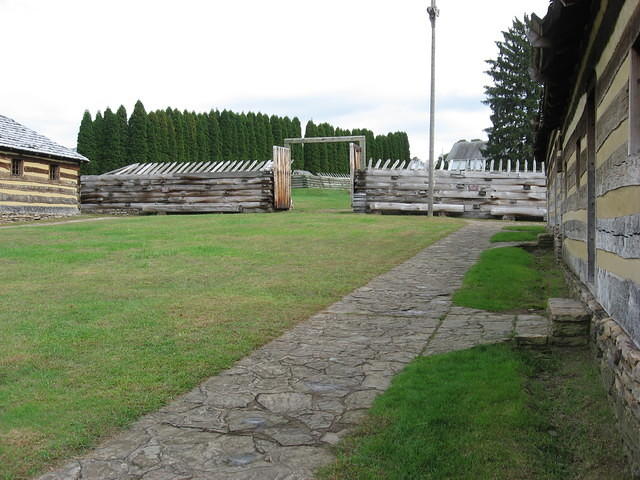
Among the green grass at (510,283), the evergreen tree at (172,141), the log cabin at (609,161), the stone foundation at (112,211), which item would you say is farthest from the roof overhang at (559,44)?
the evergreen tree at (172,141)

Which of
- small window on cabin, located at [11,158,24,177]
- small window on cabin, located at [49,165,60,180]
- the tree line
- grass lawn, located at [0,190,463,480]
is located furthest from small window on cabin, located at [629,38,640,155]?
the tree line

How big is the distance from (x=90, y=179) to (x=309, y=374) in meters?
24.1

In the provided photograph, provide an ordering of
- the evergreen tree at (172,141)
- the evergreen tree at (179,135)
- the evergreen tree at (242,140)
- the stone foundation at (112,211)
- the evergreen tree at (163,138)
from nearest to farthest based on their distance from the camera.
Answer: the stone foundation at (112,211)
the evergreen tree at (163,138)
the evergreen tree at (172,141)
the evergreen tree at (179,135)
the evergreen tree at (242,140)

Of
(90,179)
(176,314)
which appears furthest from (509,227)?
(90,179)

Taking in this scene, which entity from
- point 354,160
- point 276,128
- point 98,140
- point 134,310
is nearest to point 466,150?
point 276,128

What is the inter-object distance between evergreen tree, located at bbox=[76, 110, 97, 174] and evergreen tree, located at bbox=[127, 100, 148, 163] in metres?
2.60

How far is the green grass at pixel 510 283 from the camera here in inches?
297

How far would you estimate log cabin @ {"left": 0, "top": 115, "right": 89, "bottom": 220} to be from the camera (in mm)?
22281

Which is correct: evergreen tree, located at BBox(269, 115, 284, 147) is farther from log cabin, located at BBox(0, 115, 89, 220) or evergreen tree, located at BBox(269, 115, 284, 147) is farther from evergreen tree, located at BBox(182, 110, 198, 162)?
log cabin, located at BBox(0, 115, 89, 220)

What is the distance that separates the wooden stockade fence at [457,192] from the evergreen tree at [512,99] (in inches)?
875

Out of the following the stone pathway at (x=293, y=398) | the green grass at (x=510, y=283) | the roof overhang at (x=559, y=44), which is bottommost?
the stone pathway at (x=293, y=398)

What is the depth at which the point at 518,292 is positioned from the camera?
8258 mm

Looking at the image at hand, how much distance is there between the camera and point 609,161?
4414 millimetres

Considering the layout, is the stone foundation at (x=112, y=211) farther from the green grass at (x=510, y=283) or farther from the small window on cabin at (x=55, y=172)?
the green grass at (x=510, y=283)
